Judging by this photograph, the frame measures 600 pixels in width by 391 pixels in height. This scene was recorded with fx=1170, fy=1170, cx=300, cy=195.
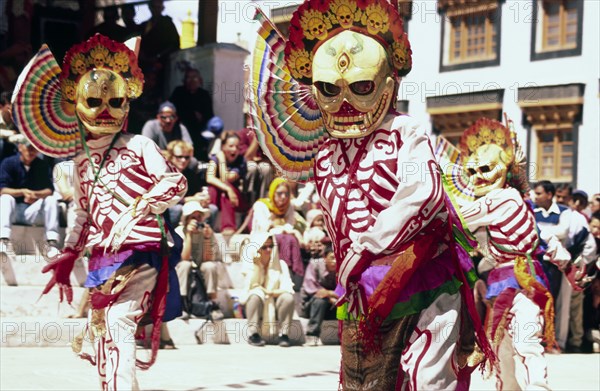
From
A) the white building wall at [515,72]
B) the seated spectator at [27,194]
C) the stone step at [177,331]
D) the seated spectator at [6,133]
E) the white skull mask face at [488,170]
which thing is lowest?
the stone step at [177,331]

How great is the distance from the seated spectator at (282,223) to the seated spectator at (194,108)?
118 inches

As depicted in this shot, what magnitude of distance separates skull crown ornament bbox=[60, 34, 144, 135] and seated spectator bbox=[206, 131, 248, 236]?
6526mm

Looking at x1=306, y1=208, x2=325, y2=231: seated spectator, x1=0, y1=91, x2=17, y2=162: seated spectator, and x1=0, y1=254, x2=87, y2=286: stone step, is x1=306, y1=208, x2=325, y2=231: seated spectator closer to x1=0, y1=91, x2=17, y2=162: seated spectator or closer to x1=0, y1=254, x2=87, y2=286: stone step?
x1=0, y1=254, x2=87, y2=286: stone step

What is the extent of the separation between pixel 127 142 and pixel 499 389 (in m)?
3.19

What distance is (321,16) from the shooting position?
5629 millimetres

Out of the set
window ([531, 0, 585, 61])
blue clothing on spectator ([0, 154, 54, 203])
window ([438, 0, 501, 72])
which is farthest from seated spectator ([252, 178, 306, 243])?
window ([438, 0, 501, 72])

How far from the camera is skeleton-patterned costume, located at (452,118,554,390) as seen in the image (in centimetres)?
824

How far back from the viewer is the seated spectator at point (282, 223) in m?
13.3

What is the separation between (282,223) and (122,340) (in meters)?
6.40

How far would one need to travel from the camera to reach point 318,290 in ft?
43.5

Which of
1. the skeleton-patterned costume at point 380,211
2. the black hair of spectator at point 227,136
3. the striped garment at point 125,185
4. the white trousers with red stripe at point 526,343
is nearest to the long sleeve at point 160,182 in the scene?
the striped garment at point 125,185

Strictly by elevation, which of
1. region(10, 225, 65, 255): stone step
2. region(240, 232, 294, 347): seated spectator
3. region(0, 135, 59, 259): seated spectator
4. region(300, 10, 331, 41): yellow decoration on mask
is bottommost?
region(240, 232, 294, 347): seated spectator

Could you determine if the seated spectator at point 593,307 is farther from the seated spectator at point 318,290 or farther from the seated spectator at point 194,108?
the seated spectator at point 194,108

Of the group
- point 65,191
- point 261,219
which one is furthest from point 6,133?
point 261,219
